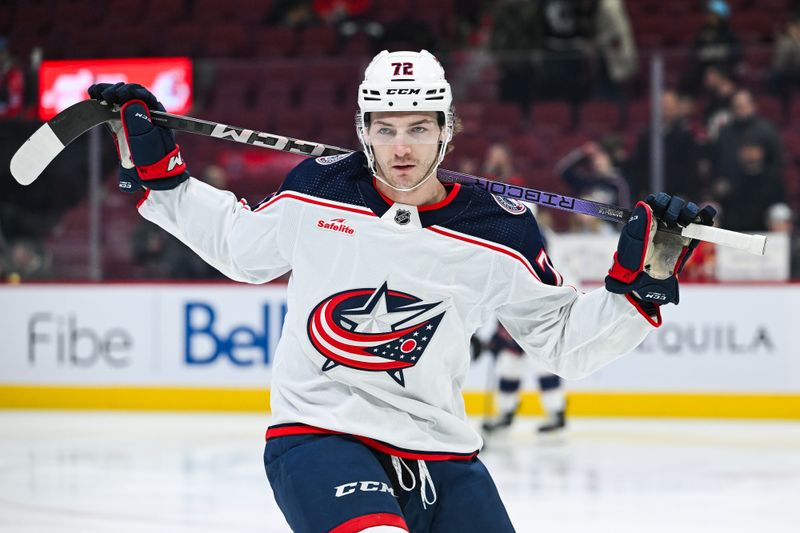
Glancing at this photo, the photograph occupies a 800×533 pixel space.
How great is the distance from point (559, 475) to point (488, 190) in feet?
10.2

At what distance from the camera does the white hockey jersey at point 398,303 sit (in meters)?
2.33


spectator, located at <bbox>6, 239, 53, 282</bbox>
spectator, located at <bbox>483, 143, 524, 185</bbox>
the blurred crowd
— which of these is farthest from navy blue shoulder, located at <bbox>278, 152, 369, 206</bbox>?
spectator, located at <bbox>6, 239, 53, 282</bbox>

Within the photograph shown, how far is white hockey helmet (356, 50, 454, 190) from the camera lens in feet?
7.80

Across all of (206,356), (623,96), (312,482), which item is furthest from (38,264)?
(312,482)

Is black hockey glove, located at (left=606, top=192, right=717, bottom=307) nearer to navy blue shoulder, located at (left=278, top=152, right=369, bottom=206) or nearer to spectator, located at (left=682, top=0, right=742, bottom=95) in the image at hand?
navy blue shoulder, located at (left=278, top=152, right=369, bottom=206)

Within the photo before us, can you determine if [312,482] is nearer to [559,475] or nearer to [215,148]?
[559,475]

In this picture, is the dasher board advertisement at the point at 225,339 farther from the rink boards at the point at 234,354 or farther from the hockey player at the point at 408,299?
the hockey player at the point at 408,299

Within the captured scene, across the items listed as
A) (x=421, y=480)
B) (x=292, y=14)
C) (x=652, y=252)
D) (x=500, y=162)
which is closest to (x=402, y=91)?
(x=652, y=252)

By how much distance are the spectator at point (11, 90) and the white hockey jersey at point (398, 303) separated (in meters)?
5.59

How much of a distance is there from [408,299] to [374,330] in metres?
0.08

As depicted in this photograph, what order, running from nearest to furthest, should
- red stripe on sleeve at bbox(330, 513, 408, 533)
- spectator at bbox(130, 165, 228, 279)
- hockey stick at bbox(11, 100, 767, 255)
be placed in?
1. red stripe on sleeve at bbox(330, 513, 408, 533)
2. hockey stick at bbox(11, 100, 767, 255)
3. spectator at bbox(130, 165, 228, 279)

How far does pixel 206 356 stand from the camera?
754 cm

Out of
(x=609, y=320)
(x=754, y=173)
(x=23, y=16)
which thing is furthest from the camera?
(x=23, y=16)

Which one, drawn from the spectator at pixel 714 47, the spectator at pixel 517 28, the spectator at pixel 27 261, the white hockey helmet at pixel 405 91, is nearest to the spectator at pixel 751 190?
the spectator at pixel 714 47
